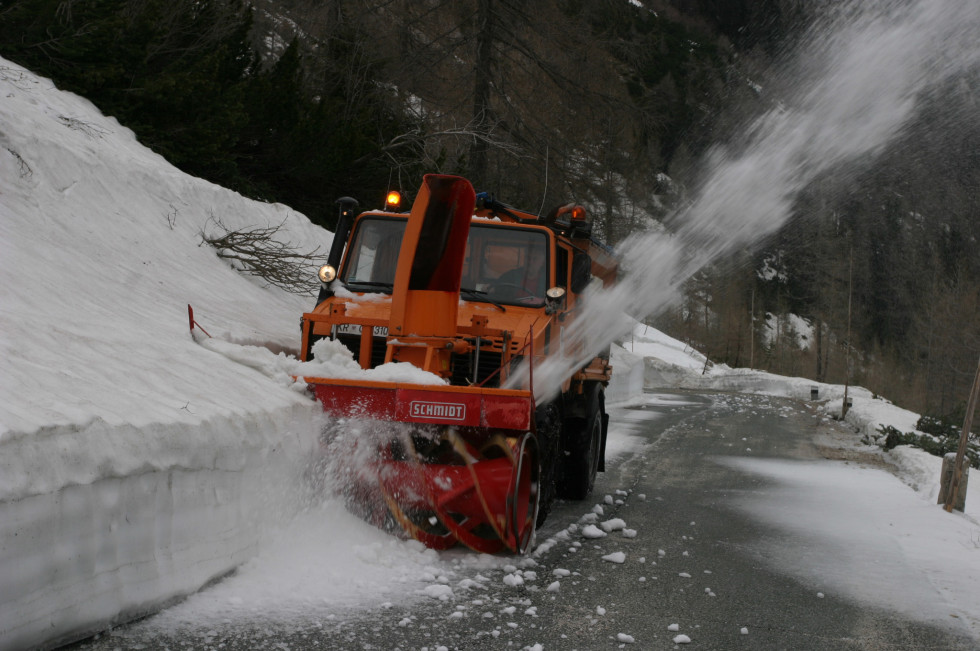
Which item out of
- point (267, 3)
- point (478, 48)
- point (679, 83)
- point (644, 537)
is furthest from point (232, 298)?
point (679, 83)

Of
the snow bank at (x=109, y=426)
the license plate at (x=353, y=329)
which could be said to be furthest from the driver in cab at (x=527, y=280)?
the snow bank at (x=109, y=426)

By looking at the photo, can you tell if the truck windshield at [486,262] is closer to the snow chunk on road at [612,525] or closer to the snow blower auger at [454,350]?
the snow blower auger at [454,350]

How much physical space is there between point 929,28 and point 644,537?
7.76 m

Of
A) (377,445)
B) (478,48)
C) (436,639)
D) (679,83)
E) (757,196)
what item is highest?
(679,83)

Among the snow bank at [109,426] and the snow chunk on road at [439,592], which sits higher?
the snow bank at [109,426]

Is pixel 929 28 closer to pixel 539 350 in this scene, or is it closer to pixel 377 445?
pixel 539 350

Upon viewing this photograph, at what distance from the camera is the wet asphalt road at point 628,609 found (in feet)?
14.0

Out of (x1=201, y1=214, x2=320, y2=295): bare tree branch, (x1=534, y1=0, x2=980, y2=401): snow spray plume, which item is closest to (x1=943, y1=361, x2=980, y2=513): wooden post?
(x1=534, y1=0, x2=980, y2=401): snow spray plume

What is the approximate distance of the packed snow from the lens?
12.7 feet

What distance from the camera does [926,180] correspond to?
153 feet

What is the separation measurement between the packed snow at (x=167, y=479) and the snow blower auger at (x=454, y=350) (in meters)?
0.23

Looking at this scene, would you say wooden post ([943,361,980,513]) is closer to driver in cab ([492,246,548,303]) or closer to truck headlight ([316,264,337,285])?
Answer: driver in cab ([492,246,548,303])

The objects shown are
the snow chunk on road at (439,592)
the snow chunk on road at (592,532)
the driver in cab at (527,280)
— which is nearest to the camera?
the snow chunk on road at (439,592)

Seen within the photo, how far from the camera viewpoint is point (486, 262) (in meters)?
7.64
